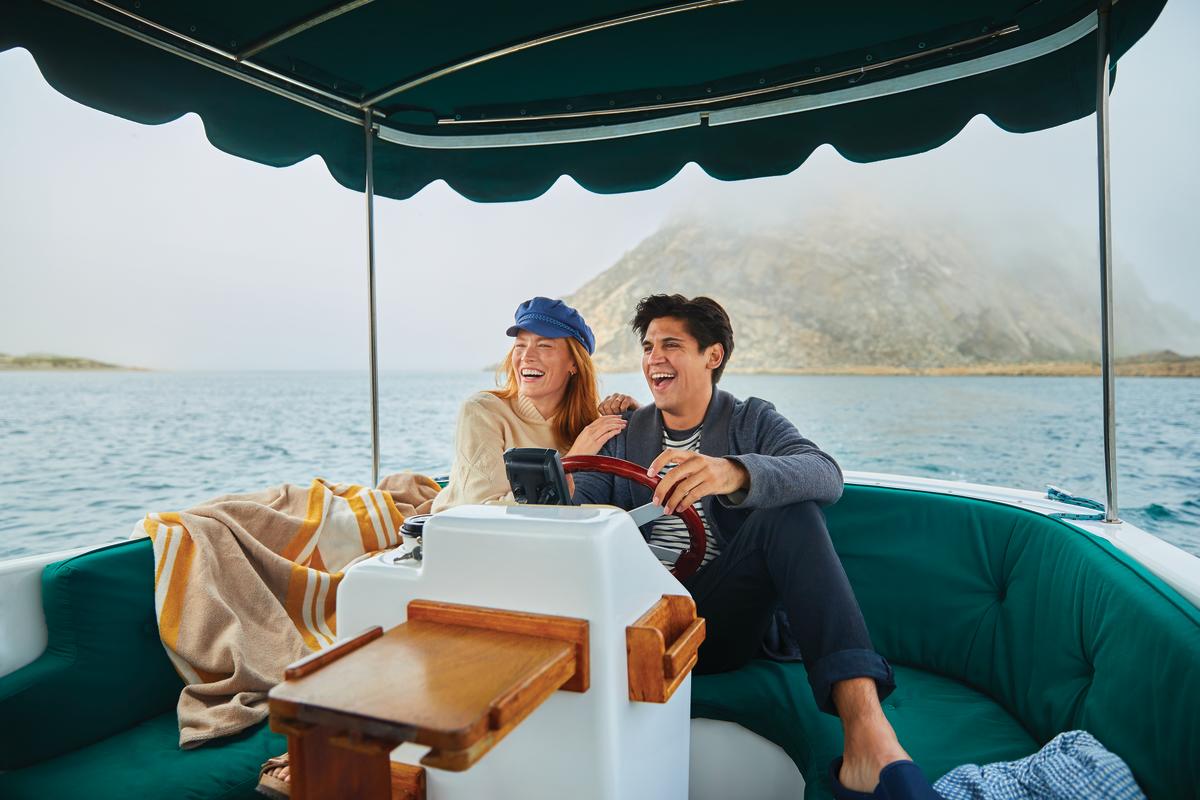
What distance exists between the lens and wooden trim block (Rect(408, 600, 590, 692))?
2.77 ft

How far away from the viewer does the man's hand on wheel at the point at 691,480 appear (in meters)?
1.37

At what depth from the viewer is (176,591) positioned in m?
A: 1.67

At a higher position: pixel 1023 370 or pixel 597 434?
Answer: pixel 1023 370

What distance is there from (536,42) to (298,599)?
1590mm

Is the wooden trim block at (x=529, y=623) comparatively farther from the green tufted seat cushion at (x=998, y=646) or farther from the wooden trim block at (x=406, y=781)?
the green tufted seat cushion at (x=998, y=646)

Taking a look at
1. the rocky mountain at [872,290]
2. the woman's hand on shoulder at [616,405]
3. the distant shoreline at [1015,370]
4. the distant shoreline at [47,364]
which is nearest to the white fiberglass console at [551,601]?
the woman's hand on shoulder at [616,405]

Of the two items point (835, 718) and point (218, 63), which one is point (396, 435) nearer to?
point (218, 63)

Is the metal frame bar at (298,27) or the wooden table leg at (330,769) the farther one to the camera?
the metal frame bar at (298,27)

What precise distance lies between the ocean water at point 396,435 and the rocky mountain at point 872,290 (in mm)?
1552

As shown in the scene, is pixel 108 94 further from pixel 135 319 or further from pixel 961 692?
pixel 135 319

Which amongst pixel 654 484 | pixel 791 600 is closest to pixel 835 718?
pixel 791 600

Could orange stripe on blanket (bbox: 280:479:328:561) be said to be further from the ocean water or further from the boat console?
the ocean water

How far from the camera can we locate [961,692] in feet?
5.97

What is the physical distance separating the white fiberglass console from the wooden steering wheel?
1.65ft
